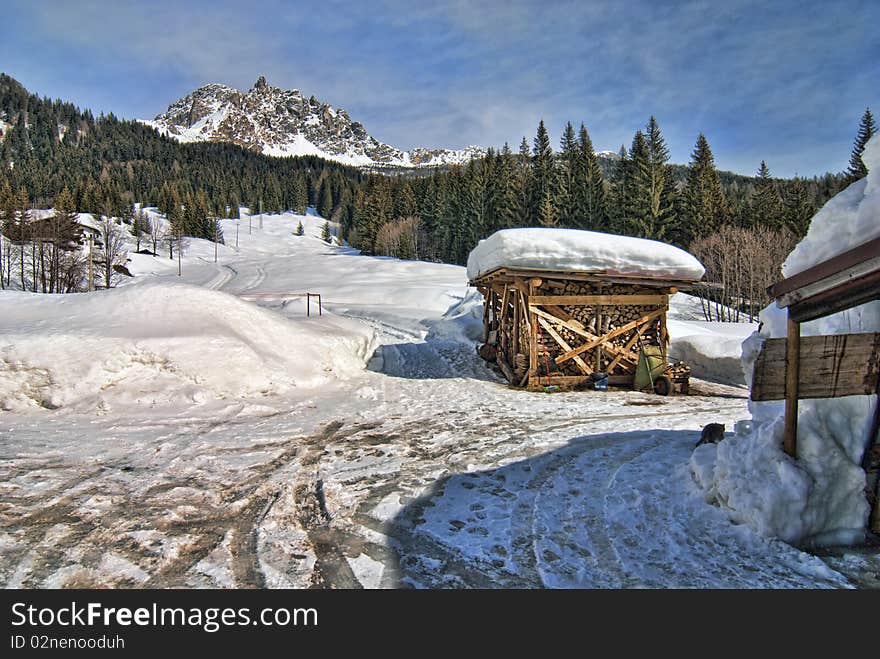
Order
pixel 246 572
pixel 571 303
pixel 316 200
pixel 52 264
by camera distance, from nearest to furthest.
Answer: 1. pixel 246 572
2. pixel 571 303
3. pixel 52 264
4. pixel 316 200

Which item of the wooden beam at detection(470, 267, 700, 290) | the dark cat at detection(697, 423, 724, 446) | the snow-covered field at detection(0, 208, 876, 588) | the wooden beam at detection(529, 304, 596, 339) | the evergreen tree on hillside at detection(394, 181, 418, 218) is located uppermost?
the evergreen tree on hillside at detection(394, 181, 418, 218)

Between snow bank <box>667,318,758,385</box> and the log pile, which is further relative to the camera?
snow bank <box>667,318,758,385</box>

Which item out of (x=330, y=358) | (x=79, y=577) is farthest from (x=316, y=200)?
(x=79, y=577)

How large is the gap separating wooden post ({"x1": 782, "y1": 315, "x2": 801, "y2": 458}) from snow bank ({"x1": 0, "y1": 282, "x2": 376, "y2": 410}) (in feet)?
25.4

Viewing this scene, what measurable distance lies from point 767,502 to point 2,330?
10871 mm

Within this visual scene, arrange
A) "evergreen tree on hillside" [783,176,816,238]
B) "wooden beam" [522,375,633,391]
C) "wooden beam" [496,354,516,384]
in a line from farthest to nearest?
"evergreen tree on hillside" [783,176,816,238]
"wooden beam" [496,354,516,384]
"wooden beam" [522,375,633,391]

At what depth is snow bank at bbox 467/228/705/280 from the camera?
392 inches

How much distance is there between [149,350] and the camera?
26.4 ft

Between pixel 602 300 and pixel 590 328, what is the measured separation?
0.72 metres

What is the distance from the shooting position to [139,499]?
154 inches

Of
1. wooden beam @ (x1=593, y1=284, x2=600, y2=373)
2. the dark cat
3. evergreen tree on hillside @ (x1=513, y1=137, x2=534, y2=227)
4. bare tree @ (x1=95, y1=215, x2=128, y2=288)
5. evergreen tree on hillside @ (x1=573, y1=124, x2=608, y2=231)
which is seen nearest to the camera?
the dark cat

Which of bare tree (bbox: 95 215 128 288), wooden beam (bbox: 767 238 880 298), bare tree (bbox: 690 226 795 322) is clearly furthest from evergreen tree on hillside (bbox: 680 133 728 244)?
bare tree (bbox: 95 215 128 288)

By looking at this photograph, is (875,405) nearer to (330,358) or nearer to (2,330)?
(330,358)

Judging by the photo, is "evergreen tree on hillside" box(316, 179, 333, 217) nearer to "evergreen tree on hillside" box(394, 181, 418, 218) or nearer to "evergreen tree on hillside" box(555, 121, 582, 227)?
"evergreen tree on hillside" box(394, 181, 418, 218)
